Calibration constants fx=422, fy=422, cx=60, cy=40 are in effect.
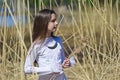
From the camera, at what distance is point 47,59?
5.38 ft

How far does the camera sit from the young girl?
1.61 meters

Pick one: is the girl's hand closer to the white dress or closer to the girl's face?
the white dress

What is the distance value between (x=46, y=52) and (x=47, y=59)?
0.03 metres

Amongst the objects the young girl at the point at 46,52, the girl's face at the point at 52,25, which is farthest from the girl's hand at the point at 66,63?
the girl's face at the point at 52,25

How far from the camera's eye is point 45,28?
165cm

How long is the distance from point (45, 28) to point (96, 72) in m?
0.58

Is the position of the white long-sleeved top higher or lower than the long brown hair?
lower

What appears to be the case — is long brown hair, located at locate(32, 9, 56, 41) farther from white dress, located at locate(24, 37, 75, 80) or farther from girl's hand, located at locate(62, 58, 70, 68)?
girl's hand, located at locate(62, 58, 70, 68)

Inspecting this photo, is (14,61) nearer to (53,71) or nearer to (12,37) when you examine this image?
(12,37)

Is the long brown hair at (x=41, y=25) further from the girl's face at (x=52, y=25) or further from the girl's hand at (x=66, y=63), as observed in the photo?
the girl's hand at (x=66, y=63)

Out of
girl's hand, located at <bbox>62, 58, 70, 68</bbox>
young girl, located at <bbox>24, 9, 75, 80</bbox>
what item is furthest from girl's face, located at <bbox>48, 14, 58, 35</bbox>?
girl's hand, located at <bbox>62, 58, 70, 68</bbox>

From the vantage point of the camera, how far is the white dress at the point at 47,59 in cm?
160

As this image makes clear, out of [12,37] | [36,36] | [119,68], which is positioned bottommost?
[119,68]

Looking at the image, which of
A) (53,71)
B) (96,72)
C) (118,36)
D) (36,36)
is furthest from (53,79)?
(118,36)
